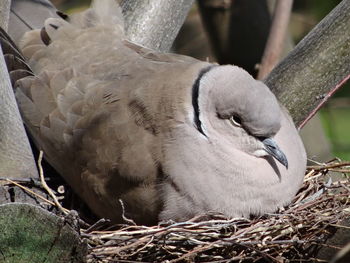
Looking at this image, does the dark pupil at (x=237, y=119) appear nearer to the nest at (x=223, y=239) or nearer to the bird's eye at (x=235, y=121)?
the bird's eye at (x=235, y=121)

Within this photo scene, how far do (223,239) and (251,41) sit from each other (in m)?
2.38

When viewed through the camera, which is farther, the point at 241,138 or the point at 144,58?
the point at 144,58

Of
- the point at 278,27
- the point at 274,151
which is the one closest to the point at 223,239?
the point at 274,151

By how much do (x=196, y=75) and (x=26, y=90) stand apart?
0.83m

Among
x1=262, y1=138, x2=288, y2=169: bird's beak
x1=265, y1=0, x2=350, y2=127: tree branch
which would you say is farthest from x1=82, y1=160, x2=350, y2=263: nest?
x1=265, y1=0, x2=350, y2=127: tree branch

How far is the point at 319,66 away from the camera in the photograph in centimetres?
395

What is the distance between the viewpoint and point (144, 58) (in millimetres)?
4051

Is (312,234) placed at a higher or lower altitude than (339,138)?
higher

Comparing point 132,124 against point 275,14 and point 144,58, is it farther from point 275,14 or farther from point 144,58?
Answer: point 275,14

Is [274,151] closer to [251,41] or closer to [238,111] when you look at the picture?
[238,111]

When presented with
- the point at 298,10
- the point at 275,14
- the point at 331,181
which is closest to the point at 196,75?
the point at 331,181

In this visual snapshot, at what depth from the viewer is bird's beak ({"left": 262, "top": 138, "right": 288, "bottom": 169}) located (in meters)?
3.63

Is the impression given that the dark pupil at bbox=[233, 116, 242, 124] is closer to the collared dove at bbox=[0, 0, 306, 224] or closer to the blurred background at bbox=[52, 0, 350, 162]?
the collared dove at bbox=[0, 0, 306, 224]

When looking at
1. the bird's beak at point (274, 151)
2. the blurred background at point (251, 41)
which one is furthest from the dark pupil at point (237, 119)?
the blurred background at point (251, 41)
